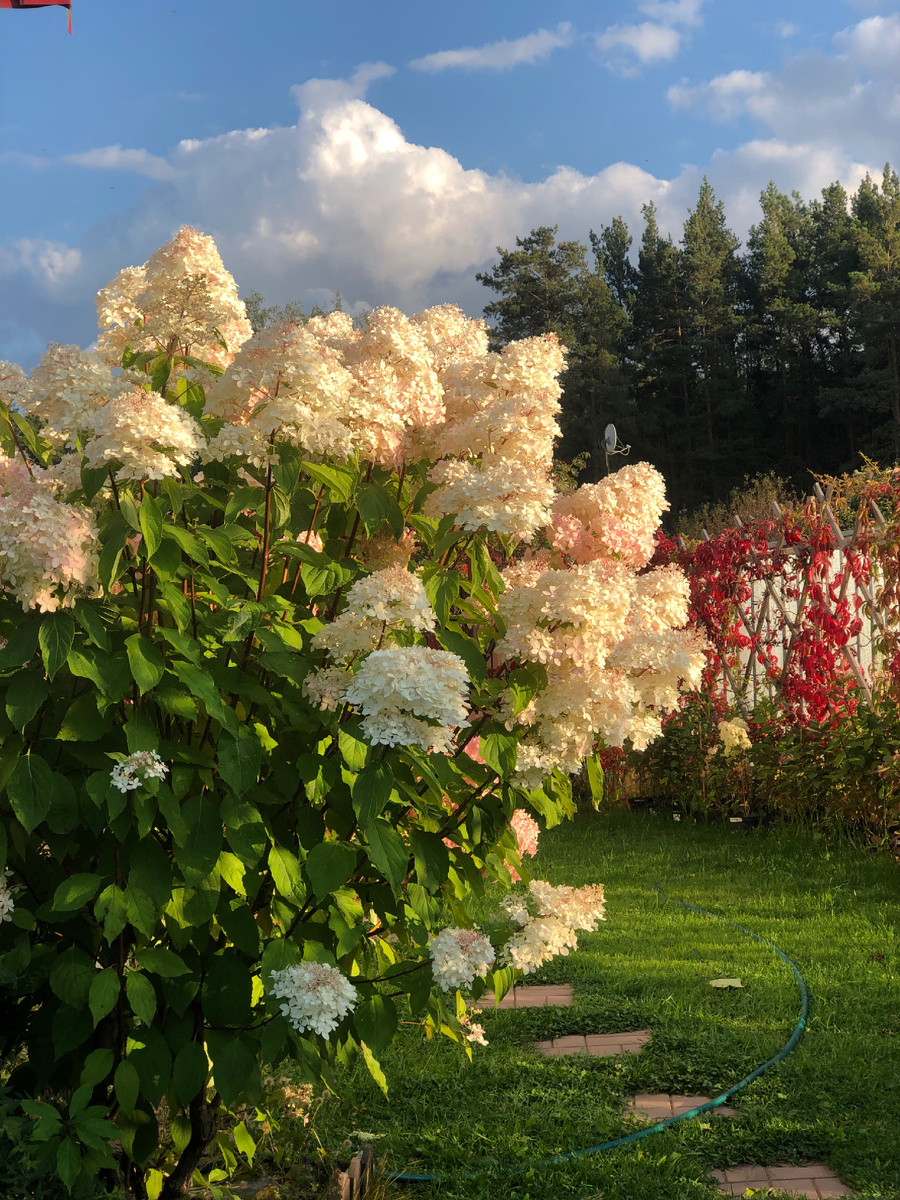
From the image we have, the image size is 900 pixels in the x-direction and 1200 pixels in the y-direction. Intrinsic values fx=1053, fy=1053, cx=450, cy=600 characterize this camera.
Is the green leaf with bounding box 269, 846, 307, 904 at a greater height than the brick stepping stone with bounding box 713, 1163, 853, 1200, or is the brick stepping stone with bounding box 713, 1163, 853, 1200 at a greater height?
the green leaf with bounding box 269, 846, 307, 904

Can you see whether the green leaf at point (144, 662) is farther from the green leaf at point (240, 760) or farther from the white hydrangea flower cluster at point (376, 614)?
the white hydrangea flower cluster at point (376, 614)

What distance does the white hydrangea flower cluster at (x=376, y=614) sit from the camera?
1.74 metres

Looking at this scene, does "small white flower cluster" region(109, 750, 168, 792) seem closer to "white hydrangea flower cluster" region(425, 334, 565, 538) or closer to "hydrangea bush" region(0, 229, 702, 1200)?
"hydrangea bush" region(0, 229, 702, 1200)

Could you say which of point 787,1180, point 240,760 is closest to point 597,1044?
point 787,1180

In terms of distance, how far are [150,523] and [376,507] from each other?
0.45 metres

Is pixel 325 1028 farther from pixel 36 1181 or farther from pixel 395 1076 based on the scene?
pixel 395 1076

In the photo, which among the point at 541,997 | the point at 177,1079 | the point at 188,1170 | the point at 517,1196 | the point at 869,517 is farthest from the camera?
the point at 869,517

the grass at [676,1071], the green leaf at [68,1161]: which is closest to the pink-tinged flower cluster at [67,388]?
the green leaf at [68,1161]

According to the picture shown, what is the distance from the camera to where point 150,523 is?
1646 mm

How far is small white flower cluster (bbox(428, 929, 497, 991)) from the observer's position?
1.91 m

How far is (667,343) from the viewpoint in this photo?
36594 millimetres

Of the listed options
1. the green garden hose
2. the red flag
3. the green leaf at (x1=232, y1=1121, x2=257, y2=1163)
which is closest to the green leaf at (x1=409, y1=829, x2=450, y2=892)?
the green leaf at (x1=232, y1=1121, x2=257, y2=1163)

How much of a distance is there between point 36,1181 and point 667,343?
3697 cm

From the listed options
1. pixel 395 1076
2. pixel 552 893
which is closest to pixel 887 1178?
pixel 552 893
